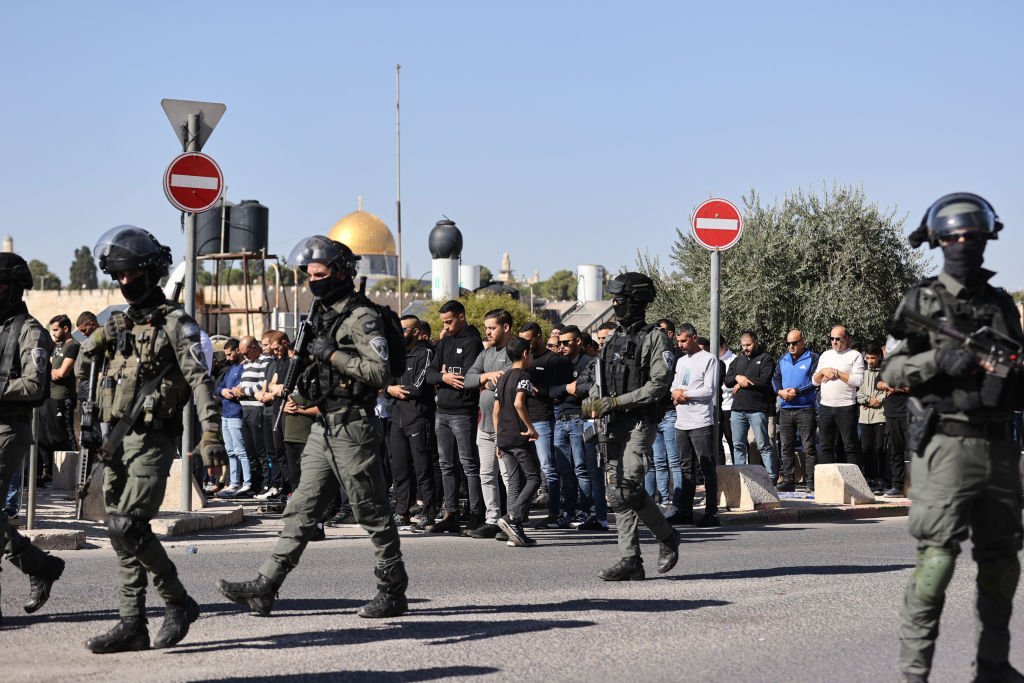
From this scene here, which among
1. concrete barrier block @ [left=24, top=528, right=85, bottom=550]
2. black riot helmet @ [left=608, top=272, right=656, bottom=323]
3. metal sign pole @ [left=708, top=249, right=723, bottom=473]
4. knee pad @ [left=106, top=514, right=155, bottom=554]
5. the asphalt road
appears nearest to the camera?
the asphalt road

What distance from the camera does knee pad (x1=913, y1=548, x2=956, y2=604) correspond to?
543 cm

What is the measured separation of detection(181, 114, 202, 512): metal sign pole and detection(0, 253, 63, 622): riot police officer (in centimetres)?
425

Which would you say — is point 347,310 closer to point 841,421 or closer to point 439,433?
point 439,433

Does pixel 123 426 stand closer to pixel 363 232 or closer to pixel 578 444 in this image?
pixel 578 444

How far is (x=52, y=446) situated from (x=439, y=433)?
5.21 metres

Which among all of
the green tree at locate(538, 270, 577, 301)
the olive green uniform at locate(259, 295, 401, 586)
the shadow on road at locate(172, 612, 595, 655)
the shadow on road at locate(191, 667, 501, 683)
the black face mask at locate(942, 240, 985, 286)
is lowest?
the shadow on road at locate(172, 612, 595, 655)

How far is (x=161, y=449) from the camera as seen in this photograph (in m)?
6.73

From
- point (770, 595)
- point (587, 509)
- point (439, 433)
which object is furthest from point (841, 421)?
point (770, 595)

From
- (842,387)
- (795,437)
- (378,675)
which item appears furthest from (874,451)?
(378,675)

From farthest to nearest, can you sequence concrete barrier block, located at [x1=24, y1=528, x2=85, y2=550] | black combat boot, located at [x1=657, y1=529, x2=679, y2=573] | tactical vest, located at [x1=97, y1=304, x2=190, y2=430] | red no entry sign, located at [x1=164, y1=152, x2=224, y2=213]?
red no entry sign, located at [x1=164, y1=152, x2=224, y2=213]
concrete barrier block, located at [x1=24, y1=528, x2=85, y2=550]
black combat boot, located at [x1=657, y1=529, x2=679, y2=573]
tactical vest, located at [x1=97, y1=304, x2=190, y2=430]

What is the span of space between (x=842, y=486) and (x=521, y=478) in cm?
500

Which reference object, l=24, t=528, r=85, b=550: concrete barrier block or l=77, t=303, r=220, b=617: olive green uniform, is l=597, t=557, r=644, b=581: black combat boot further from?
l=24, t=528, r=85, b=550: concrete barrier block

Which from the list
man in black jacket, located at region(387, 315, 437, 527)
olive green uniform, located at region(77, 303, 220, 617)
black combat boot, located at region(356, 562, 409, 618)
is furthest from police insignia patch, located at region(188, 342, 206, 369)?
man in black jacket, located at region(387, 315, 437, 527)

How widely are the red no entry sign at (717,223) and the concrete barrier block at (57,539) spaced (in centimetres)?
684
